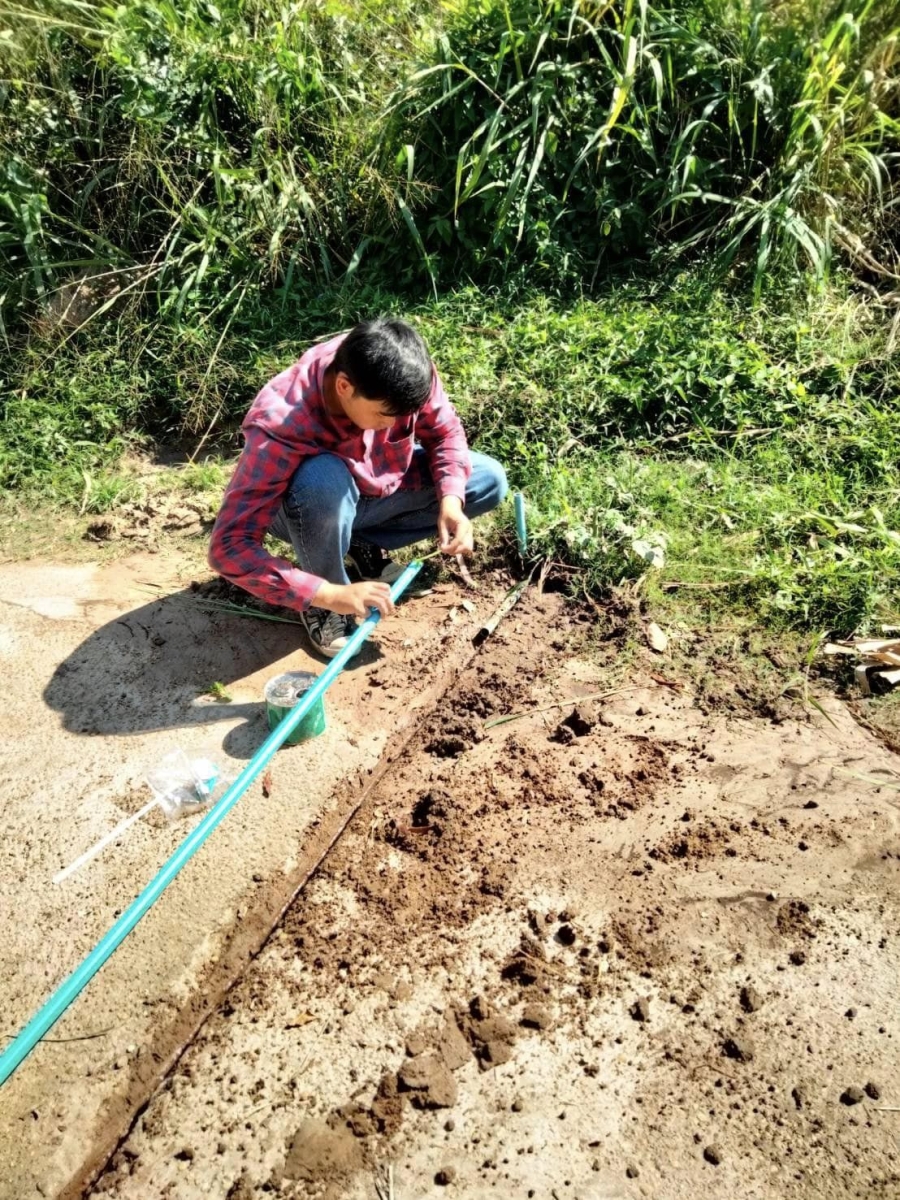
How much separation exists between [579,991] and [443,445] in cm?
187

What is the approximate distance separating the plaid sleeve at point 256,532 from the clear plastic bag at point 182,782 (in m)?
0.57

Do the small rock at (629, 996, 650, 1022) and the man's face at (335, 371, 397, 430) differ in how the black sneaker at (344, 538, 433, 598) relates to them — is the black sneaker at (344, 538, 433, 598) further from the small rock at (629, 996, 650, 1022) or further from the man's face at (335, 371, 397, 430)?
the small rock at (629, 996, 650, 1022)

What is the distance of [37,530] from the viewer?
403 cm

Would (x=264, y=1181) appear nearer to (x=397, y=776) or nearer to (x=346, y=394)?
(x=397, y=776)

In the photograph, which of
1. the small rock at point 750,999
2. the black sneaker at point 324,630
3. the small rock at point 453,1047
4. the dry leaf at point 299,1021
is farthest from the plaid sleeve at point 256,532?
the small rock at point 750,999

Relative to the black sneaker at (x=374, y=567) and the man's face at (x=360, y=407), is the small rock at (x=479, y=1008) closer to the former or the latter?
the man's face at (x=360, y=407)

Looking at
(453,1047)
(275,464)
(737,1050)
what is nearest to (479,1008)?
(453,1047)

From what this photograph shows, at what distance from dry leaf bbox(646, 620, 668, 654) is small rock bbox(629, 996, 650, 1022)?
1.32 m

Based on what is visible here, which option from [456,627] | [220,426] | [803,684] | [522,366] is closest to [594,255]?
[522,366]

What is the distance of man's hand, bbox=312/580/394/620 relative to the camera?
2.65 metres

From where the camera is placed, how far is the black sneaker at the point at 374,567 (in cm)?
346

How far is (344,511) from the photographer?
2.93 meters

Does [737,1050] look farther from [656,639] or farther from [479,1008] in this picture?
[656,639]

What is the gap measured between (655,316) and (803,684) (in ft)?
7.18
